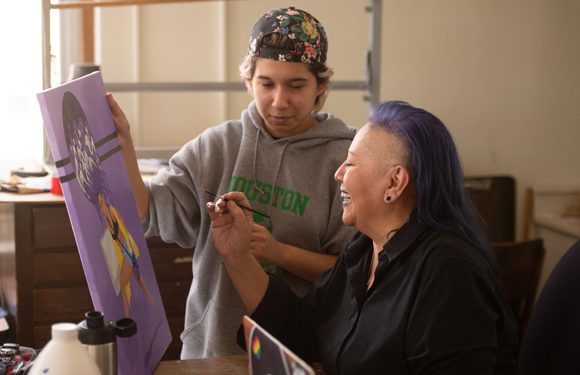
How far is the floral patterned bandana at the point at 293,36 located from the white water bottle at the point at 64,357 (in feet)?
2.62

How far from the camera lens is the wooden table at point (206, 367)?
1146 millimetres

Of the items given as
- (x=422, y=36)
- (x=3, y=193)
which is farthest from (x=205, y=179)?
(x=422, y=36)

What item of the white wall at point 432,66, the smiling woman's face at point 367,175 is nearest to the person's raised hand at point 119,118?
the smiling woman's face at point 367,175

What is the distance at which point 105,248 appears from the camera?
3.34ft

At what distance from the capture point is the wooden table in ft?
3.76

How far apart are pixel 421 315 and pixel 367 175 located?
275 mm

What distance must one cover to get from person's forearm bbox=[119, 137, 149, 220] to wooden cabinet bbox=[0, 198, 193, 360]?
0.75m

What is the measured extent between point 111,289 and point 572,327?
0.84 meters

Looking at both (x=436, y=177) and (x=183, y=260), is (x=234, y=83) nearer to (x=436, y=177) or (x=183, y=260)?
(x=183, y=260)

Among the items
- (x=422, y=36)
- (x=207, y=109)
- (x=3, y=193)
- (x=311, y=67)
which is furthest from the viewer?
(x=422, y=36)

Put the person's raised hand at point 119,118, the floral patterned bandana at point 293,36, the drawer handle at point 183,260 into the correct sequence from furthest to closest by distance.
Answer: the drawer handle at point 183,260
the floral patterned bandana at point 293,36
the person's raised hand at point 119,118

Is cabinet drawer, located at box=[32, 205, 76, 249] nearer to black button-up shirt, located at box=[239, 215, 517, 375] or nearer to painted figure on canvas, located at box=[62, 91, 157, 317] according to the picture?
painted figure on canvas, located at box=[62, 91, 157, 317]

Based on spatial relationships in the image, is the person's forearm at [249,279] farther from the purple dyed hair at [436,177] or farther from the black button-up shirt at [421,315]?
the purple dyed hair at [436,177]

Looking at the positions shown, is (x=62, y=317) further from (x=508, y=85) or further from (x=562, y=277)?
(x=508, y=85)
